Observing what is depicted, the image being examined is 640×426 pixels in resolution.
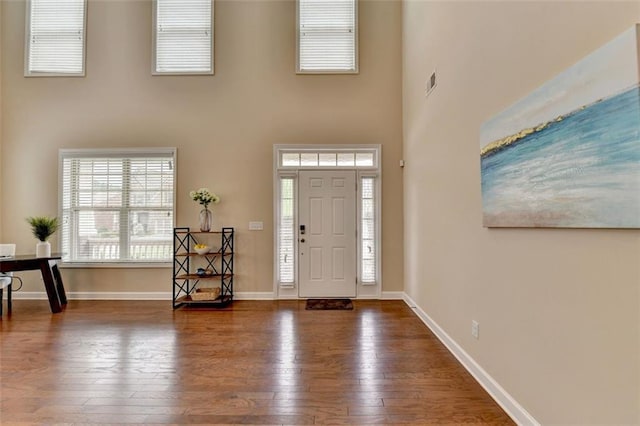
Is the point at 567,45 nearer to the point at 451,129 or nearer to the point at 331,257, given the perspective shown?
the point at 451,129

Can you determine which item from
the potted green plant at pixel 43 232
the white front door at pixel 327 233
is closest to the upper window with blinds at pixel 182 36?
the white front door at pixel 327 233

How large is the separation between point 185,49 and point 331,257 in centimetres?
394

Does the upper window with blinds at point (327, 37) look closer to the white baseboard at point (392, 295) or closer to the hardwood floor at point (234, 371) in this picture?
the white baseboard at point (392, 295)

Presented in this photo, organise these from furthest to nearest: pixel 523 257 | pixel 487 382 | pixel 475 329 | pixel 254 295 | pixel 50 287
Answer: pixel 254 295 < pixel 50 287 < pixel 475 329 < pixel 487 382 < pixel 523 257

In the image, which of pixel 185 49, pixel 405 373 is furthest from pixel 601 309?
Answer: pixel 185 49

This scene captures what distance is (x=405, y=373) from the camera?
256 cm

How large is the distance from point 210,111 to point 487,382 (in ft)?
15.8

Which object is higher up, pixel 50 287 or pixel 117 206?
pixel 117 206

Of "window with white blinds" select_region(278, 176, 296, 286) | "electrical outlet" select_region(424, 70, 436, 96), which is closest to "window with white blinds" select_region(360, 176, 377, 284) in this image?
"window with white blinds" select_region(278, 176, 296, 286)

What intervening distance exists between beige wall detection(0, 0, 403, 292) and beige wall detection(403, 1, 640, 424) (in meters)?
1.37

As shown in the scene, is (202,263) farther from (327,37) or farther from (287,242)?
(327,37)

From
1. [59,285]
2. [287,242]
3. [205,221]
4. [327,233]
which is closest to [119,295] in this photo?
[59,285]

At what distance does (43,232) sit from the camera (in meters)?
4.48

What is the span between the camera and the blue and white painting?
121 cm
